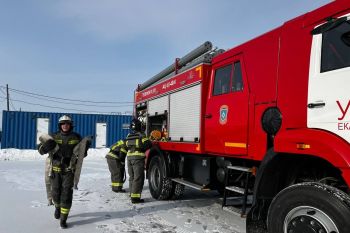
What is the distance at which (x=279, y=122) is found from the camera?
14.7 ft

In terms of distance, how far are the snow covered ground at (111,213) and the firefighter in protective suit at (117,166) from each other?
0.25 meters

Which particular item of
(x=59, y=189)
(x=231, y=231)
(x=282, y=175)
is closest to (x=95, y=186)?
(x=59, y=189)

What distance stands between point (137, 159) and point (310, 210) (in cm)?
491

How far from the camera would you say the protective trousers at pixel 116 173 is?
9336 mm

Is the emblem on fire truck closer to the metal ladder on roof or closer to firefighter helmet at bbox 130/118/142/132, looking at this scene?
the metal ladder on roof

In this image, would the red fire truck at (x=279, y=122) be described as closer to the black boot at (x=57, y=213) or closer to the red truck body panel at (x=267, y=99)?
the red truck body panel at (x=267, y=99)

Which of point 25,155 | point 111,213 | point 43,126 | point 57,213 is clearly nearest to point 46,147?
point 57,213

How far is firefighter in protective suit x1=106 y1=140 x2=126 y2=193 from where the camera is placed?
934cm

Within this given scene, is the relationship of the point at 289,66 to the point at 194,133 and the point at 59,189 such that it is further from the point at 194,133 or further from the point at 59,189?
the point at 59,189

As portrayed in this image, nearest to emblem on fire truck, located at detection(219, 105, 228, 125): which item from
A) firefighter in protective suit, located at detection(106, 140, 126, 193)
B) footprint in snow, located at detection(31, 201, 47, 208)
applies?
footprint in snow, located at detection(31, 201, 47, 208)

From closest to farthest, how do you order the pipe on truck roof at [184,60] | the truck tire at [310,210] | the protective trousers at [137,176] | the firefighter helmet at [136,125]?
1. the truck tire at [310,210]
2. the pipe on truck roof at [184,60]
3. the protective trousers at [137,176]
4. the firefighter helmet at [136,125]

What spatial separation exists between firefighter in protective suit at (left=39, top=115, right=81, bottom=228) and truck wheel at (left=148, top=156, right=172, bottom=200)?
2.36 m

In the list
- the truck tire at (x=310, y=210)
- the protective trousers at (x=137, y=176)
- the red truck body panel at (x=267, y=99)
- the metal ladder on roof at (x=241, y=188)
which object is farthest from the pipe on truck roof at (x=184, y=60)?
the truck tire at (x=310, y=210)

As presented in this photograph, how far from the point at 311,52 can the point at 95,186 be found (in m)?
7.29
